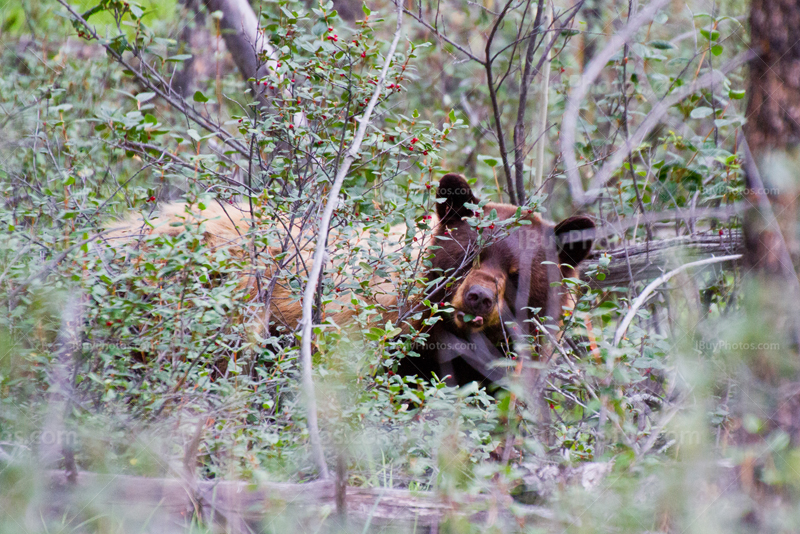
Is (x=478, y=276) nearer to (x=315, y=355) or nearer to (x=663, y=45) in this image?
(x=315, y=355)

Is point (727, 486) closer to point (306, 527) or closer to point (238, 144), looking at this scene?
point (306, 527)

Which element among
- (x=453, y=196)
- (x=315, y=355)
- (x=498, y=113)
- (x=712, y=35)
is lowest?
(x=315, y=355)

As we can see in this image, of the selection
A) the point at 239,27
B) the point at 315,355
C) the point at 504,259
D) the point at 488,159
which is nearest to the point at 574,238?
the point at 504,259

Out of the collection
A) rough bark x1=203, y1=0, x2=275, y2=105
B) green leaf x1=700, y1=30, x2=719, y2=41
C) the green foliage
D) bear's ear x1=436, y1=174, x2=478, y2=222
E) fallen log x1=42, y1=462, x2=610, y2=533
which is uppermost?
rough bark x1=203, y1=0, x2=275, y2=105

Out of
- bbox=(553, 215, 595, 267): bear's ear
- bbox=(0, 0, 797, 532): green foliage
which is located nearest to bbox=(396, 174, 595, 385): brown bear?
bbox=(553, 215, 595, 267): bear's ear

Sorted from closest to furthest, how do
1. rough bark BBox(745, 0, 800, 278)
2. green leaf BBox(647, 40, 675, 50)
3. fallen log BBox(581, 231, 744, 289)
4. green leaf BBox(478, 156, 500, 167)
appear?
rough bark BBox(745, 0, 800, 278) → fallen log BBox(581, 231, 744, 289) → green leaf BBox(478, 156, 500, 167) → green leaf BBox(647, 40, 675, 50)

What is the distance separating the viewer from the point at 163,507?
6.34 ft

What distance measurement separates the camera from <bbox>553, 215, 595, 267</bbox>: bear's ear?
393cm

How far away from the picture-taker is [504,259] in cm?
414

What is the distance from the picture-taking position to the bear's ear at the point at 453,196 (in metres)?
3.90

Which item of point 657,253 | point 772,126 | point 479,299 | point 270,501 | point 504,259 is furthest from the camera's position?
point 504,259

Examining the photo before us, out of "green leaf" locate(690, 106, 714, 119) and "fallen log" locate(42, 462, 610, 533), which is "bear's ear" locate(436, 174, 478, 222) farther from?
"fallen log" locate(42, 462, 610, 533)

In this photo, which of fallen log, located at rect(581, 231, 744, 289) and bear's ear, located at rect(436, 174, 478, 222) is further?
bear's ear, located at rect(436, 174, 478, 222)

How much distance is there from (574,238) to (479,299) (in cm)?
80
